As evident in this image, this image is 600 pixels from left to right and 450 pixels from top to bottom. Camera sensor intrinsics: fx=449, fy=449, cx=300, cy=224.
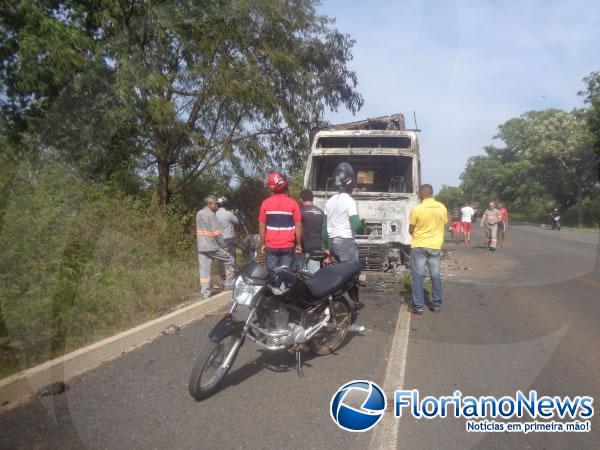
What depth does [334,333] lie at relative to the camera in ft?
15.5

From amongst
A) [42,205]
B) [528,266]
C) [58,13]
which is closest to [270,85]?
[58,13]

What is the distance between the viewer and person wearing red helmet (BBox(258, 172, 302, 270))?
489 centimetres

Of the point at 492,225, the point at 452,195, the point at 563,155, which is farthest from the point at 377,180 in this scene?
the point at 452,195

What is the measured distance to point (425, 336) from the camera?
17.0 feet

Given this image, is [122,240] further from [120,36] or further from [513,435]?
[513,435]

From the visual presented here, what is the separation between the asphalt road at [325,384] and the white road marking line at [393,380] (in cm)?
2

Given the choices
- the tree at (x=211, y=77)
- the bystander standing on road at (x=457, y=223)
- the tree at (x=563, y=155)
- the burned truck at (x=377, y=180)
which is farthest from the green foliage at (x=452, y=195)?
the burned truck at (x=377, y=180)

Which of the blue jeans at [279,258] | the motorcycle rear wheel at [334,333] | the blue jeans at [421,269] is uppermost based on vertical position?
the blue jeans at [279,258]

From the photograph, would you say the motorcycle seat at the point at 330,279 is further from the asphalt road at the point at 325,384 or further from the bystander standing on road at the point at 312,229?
the bystander standing on road at the point at 312,229

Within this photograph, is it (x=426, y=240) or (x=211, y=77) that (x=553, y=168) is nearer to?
(x=211, y=77)

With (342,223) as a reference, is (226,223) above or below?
below

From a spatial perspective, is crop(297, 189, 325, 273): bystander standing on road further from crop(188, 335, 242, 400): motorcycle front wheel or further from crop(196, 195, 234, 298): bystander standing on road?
crop(188, 335, 242, 400): motorcycle front wheel

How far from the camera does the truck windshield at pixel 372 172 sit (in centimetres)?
872

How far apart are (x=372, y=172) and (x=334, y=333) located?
5.15m
